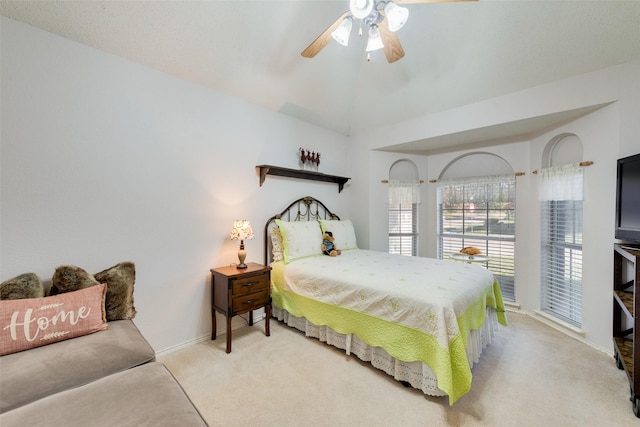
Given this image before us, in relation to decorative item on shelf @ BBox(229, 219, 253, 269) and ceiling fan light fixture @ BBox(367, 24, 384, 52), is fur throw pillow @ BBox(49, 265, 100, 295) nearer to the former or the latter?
decorative item on shelf @ BBox(229, 219, 253, 269)

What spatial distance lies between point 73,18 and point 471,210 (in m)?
4.77

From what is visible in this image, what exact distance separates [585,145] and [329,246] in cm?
291

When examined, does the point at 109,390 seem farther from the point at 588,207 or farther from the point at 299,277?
the point at 588,207

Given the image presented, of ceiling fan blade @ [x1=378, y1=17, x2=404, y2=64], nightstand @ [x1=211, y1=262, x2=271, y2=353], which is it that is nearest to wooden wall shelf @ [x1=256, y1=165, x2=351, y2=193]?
nightstand @ [x1=211, y1=262, x2=271, y2=353]

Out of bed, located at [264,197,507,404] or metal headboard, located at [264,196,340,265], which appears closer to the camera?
bed, located at [264,197,507,404]

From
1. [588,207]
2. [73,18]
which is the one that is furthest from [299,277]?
[588,207]

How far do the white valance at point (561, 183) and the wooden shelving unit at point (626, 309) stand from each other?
2.20ft

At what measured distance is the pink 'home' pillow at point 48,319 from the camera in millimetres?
1374

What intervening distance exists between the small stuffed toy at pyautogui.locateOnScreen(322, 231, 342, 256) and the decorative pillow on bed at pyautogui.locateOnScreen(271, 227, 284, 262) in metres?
0.55

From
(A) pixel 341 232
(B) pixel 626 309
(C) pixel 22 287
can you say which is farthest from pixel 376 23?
(C) pixel 22 287

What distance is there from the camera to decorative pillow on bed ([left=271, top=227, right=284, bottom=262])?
3.08 metres

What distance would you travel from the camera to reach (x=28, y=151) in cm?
179

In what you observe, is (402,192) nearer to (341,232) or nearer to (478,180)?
(478,180)

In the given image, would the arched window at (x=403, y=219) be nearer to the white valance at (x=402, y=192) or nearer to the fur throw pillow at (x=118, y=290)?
the white valance at (x=402, y=192)
